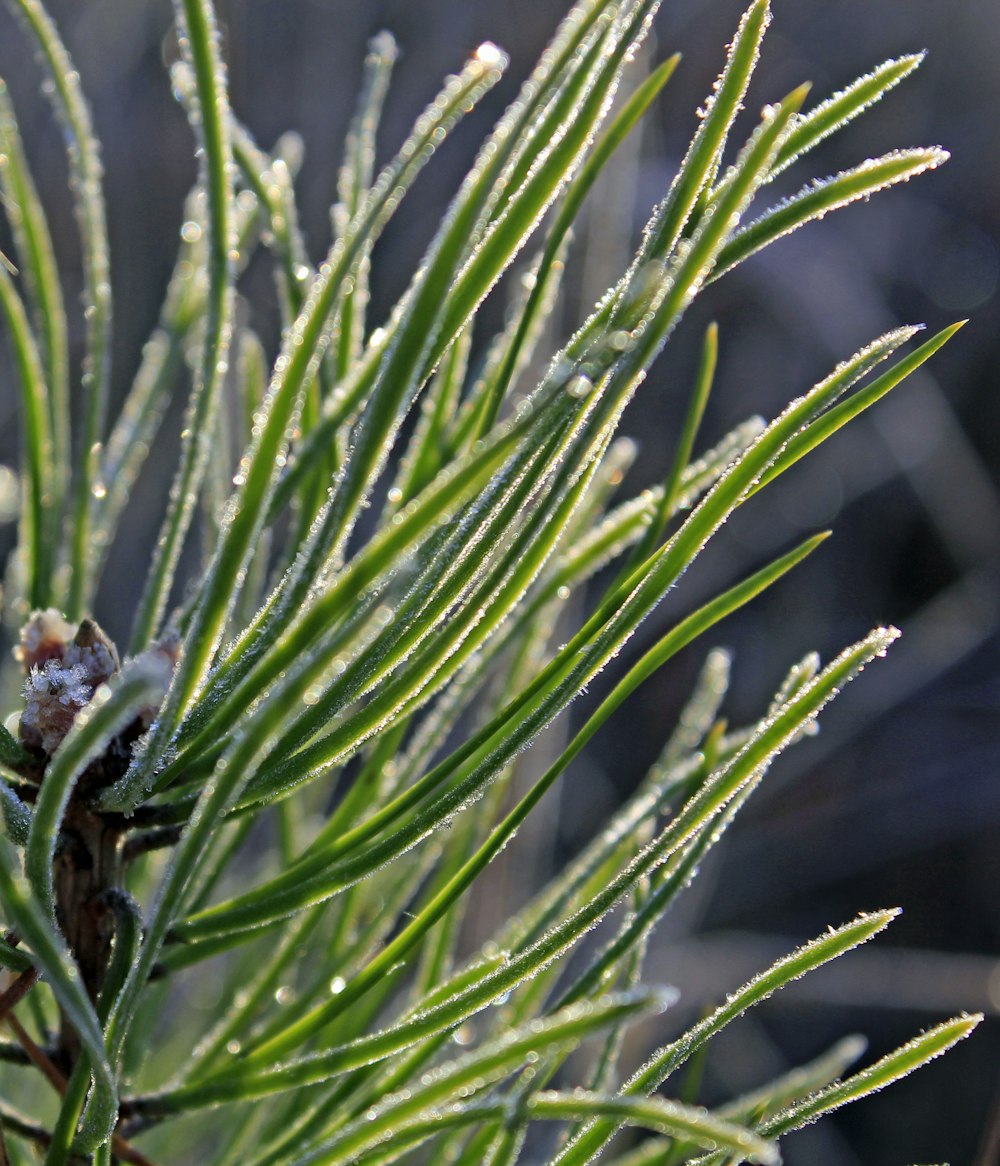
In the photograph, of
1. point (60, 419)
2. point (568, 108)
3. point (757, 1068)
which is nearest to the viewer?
point (568, 108)

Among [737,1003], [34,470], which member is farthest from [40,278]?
[737,1003]

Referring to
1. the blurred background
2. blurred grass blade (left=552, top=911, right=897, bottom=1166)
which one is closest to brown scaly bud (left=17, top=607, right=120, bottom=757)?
blurred grass blade (left=552, top=911, right=897, bottom=1166)

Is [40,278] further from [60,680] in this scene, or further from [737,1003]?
[737,1003]

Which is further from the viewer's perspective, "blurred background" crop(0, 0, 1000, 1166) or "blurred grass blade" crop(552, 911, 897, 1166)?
"blurred background" crop(0, 0, 1000, 1166)

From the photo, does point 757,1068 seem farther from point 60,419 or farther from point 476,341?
point 60,419

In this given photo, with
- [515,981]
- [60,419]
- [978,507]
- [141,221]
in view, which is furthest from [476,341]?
[515,981]

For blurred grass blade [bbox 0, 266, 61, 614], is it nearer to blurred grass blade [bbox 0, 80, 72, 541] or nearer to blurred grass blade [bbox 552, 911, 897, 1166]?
blurred grass blade [bbox 0, 80, 72, 541]

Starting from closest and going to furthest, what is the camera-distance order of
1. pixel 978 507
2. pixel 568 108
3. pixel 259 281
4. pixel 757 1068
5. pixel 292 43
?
pixel 568 108, pixel 757 1068, pixel 978 507, pixel 259 281, pixel 292 43
